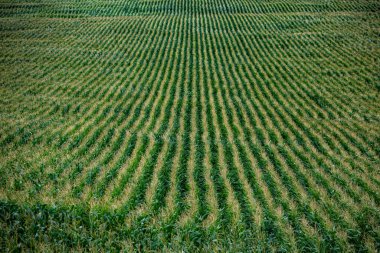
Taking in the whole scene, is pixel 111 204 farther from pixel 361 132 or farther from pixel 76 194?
pixel 361 132

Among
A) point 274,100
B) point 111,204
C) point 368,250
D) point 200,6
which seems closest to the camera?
point 368,250

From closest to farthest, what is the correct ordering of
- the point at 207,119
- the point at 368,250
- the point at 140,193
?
1. the point at 368,250
2. the point at 140,193
3. the point at 207,119

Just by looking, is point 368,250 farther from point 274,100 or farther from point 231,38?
point 231,38

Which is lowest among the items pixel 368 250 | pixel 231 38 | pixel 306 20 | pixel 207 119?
pixel 207 119

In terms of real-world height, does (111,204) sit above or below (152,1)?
below

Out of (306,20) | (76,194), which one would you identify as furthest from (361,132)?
(306,20)

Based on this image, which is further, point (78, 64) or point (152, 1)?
point (152, 1)
